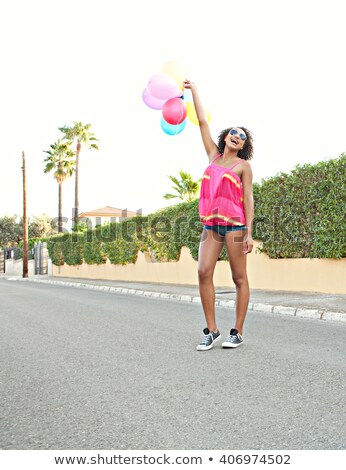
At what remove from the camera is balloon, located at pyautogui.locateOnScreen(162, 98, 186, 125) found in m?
6.35

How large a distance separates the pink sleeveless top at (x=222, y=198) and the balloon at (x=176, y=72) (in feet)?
4.10

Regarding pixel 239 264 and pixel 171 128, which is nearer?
pixel 239 264

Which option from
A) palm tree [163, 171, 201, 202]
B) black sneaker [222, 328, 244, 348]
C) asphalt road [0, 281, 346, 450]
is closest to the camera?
asphalt road [0, 281, 346, 450]

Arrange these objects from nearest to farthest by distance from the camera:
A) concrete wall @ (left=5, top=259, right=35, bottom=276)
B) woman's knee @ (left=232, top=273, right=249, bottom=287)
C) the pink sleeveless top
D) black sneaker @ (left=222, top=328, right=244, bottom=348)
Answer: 1. the pink sleeveless top
2. woman's knee @ (left=232, top=273, right=249, bottom=287)
3. black sneaker @ (left=222, top=328, right=244, bottom=348)
4. concrete wall @ (left=5, top=259, right=35, bottom=276)

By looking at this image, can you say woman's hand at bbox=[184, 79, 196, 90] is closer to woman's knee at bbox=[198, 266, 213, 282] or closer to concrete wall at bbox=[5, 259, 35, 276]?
woman's knee at bbox=[198, 266, 213, 282]

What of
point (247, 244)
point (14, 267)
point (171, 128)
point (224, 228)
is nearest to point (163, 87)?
point (171, 128)

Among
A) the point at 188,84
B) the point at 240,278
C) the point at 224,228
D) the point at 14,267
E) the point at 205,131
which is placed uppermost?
the point at 188,84

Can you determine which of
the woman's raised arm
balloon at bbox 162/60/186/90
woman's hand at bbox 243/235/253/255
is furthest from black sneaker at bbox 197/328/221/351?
balloon at bbox 162/60/186/90

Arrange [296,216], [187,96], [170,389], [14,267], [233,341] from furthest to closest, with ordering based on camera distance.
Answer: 1. [14,267]
2. [296,216]
3. [187,96]
4. [233,341]
5. [170,389]

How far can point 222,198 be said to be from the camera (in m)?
5.63

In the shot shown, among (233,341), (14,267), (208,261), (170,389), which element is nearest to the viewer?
(170,389)

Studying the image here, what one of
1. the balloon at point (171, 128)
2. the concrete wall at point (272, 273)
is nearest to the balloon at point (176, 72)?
the balloon at point (171, 128)

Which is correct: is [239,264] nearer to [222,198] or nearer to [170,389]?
Answer: [222,198]

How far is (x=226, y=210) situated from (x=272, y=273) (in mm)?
10286
